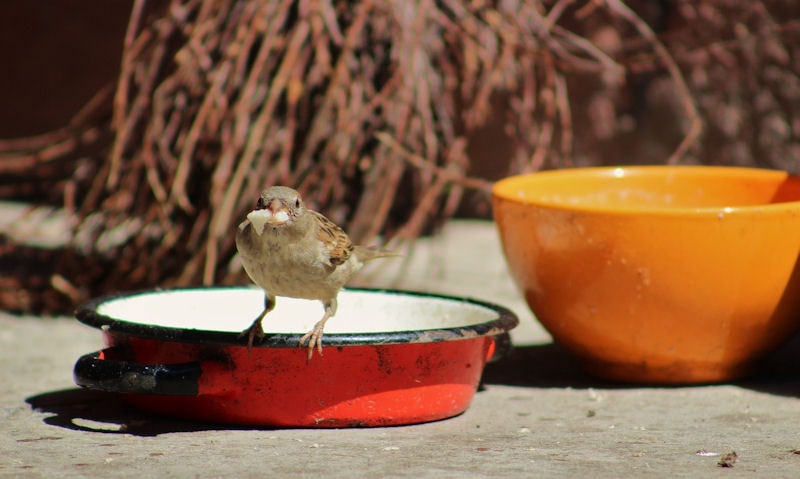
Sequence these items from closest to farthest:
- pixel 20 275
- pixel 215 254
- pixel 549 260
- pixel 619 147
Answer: pixel 549 260, pixel 215 254, pixel 20 275, pixel 619 147

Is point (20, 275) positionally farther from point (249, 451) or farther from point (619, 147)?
point (619, 147)

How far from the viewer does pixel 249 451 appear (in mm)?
2088

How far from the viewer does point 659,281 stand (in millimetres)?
2580

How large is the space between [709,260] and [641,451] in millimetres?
587

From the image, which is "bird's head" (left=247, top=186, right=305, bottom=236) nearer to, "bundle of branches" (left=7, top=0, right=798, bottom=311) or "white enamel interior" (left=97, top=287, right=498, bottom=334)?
"white enamel interior" (left=97, top=287, right=498, bottom=334)

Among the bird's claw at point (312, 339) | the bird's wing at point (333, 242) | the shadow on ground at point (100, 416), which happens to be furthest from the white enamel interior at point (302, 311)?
the bird's claw at point (312, 339)

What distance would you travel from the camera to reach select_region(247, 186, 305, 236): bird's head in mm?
2129

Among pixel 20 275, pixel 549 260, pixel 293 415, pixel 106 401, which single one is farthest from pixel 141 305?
pixel 20 275

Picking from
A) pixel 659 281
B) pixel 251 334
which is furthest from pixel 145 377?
pixel 659 281

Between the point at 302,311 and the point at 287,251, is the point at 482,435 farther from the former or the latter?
the point at 302,311

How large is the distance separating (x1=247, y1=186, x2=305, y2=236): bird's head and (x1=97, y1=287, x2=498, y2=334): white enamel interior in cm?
56

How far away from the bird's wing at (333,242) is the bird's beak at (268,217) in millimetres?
120

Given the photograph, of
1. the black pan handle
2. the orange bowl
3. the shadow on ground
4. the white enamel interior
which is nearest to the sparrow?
the black pan handle

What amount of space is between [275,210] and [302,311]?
65 cm
